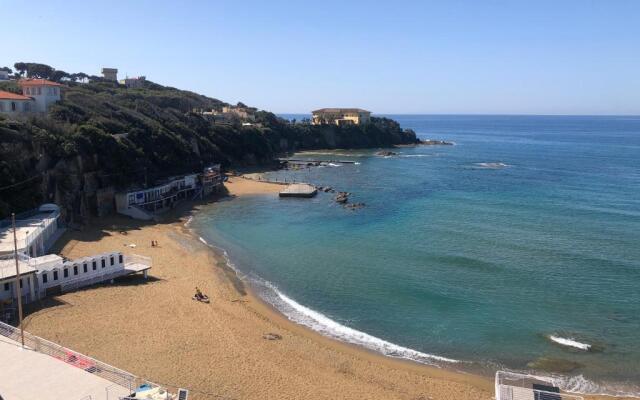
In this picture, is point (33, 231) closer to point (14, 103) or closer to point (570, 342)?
point (14, 103)

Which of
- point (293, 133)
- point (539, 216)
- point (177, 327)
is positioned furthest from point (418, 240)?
point (293, 133)

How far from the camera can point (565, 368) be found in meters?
25.1

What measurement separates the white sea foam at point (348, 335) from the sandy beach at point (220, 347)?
2.30ft

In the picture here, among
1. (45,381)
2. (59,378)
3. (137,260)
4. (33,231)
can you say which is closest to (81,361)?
(59,378)

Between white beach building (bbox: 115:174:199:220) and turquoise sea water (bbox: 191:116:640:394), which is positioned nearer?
turquoise sea water (bbox: 191:116:640:394)

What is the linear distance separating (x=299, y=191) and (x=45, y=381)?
54.5 meters

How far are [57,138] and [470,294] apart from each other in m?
44.8

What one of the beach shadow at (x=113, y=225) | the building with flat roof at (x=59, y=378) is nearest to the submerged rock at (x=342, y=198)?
the beach shadow at (x=113, y=225)

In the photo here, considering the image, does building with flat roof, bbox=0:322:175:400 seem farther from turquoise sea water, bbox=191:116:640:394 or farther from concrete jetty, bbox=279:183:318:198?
concrete jetty, bbox=279:183:318:198

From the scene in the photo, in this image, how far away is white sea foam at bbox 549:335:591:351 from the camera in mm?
26944

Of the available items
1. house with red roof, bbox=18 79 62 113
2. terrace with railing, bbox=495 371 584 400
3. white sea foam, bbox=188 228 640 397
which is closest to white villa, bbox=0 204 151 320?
white sea foam, bbox=188 228 640 397

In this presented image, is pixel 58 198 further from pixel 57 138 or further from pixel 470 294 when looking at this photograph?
pixel 470 294

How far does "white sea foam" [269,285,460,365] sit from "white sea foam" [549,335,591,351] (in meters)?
6.53

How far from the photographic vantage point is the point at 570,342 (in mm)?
27562
